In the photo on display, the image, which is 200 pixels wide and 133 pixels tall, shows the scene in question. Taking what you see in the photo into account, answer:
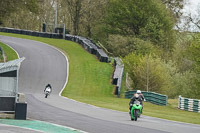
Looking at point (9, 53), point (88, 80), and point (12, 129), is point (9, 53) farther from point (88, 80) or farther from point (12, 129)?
point (12, 129)

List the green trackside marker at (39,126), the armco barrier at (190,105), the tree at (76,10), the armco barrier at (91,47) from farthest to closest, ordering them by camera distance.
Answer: the tree at (76,10)
the armco barrier at (91,47)
the armco barrier at (190,105)
the green trackside marker at (39,126)

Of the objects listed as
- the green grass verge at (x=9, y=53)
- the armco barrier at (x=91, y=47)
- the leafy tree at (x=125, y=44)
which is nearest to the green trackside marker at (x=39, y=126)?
the green grass verge at (x=9, y=53)

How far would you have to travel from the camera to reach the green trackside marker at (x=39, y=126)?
15.3 meters

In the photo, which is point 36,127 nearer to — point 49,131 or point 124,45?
point 49,131

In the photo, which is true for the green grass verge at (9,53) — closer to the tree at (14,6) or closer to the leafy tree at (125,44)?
the tree at (14,6)

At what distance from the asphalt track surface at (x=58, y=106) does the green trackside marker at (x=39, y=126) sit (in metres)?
0.64

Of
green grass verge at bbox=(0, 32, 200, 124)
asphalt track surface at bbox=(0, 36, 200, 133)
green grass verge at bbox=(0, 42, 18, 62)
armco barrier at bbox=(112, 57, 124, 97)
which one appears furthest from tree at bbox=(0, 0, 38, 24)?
armco barrier at bbox=(112, 57, 124, 97)

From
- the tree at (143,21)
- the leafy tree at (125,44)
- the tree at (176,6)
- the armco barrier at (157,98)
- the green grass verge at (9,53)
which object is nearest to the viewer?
the armco barrier at (157,98)

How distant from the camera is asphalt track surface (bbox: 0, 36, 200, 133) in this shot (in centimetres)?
1706

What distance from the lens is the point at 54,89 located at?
126 feet

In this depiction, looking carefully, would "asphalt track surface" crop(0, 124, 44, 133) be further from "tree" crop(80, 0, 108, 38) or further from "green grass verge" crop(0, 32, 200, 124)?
"tree" crop(80, 0, 108, 38)

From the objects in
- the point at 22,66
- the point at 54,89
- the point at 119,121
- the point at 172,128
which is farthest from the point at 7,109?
the point at 22,66

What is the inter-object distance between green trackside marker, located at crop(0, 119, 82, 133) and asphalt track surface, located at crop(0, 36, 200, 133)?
2.11 feet

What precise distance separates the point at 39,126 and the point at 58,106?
9.00 m
